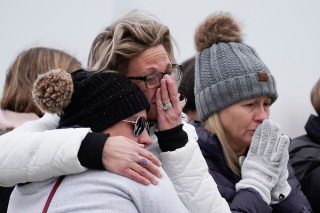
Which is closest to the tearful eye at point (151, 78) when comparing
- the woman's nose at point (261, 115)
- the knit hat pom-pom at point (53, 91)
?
the knit hat pom-pom at point (53, 91)

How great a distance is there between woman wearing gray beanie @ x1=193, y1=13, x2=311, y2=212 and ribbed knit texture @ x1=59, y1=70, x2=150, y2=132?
2.11ft

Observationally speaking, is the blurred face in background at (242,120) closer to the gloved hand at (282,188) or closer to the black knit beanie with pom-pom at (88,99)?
the gloved hand at (282,188)

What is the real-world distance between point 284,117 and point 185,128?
1916mm

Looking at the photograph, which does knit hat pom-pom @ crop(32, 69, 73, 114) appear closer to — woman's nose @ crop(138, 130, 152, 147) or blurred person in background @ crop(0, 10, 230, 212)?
blurred person in background @ crop(0, 10, 230, 212)

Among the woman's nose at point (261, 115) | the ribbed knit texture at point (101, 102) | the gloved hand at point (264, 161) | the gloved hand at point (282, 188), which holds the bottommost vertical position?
the gloved hand at point (282, 188)

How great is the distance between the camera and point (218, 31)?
226cm

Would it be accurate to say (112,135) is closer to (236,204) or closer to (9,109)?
(236,204)

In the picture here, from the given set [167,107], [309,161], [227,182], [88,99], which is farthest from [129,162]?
[309,161]

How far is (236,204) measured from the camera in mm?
1813

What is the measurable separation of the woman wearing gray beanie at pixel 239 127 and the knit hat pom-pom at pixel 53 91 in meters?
0.76

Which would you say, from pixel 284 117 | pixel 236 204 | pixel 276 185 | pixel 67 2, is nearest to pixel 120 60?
pixel 236 204

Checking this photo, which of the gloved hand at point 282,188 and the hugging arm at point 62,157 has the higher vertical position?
the hugging arm at point 62,157

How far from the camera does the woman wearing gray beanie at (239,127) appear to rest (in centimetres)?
191

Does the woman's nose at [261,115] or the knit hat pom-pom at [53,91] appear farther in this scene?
the woman's nose at [261,115]
